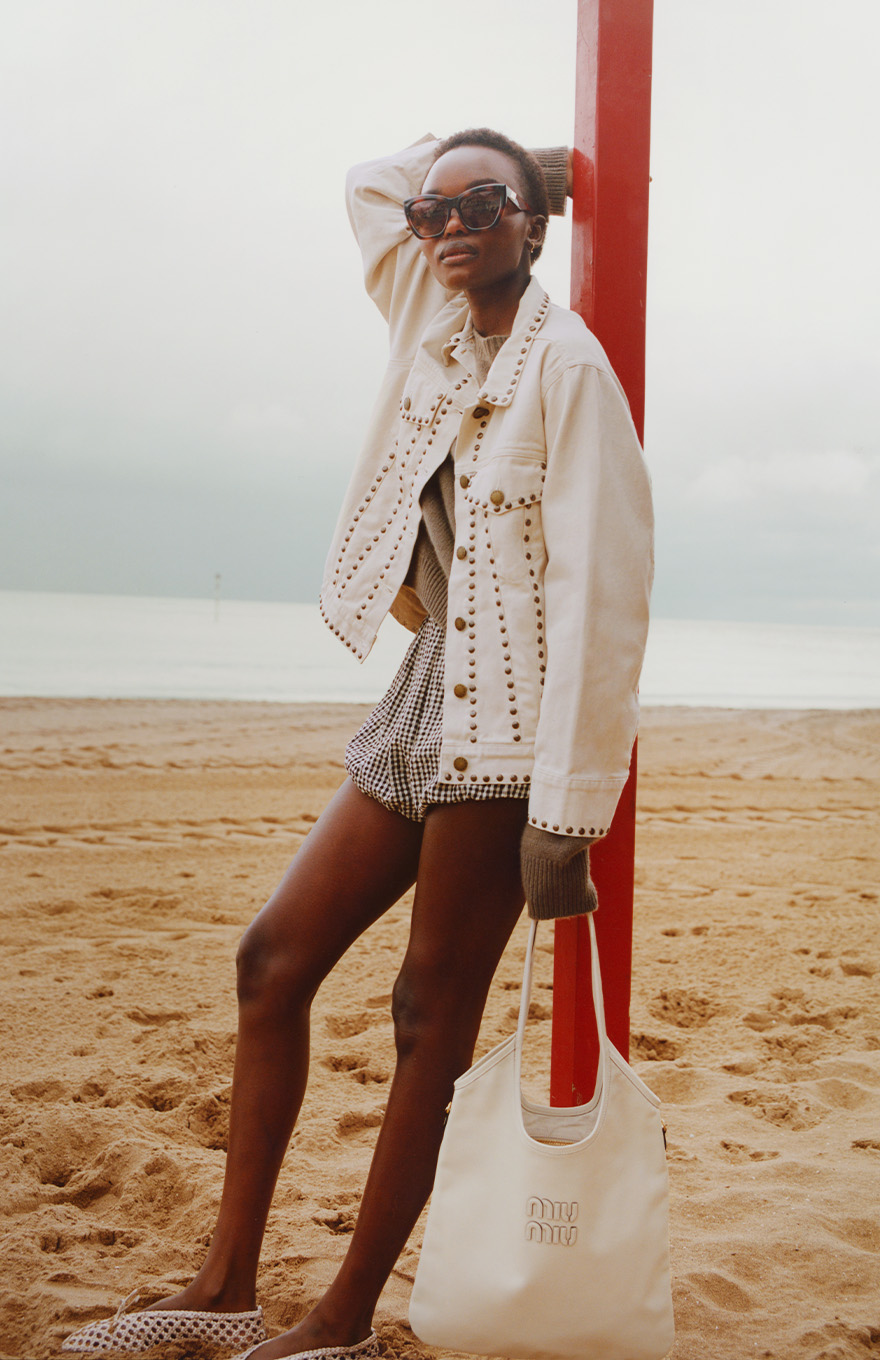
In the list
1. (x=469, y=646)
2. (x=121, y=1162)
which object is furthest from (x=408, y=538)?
(x=121, y=1162)

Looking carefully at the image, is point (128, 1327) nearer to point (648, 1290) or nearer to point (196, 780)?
point (648, 1290)

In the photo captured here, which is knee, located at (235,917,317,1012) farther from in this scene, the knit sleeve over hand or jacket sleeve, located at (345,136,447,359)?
jacket sleeve, located at (345,136,447,359)

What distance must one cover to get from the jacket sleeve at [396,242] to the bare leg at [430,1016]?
95cm

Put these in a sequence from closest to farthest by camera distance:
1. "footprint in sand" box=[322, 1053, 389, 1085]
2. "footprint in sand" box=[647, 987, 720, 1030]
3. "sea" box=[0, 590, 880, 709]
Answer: "footprint in sand" box=[322, 1053, 389, 1085] < "footprint in sand" box=[647, 987, 720, 1030] < "sea" box=[0, 590, 880, 709]

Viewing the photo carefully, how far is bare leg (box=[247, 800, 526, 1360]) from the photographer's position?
5.25 feet

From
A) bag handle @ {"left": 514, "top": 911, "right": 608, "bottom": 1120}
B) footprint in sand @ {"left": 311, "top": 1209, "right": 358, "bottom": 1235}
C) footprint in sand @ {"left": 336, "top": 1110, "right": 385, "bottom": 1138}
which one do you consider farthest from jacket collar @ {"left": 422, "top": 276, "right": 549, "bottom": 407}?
footprint in sand @ {"left": 336, "top": 1110, "right": 385, "bottom": 1138}

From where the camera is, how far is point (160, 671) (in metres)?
16.9

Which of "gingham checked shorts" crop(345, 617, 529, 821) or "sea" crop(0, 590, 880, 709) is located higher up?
"gingham checked shorts" crop(345, 617, 529, 821)

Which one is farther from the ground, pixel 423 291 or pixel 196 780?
pixel 423 291

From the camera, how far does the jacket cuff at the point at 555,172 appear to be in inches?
75.4

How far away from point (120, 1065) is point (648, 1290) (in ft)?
6.15

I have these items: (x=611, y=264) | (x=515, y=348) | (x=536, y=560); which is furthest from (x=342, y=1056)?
(x=611, y=264)

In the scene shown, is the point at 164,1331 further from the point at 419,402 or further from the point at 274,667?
the point at 274,667

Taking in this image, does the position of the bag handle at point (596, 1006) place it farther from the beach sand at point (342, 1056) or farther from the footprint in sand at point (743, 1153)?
the footprint in sand at point (743, 1153)
